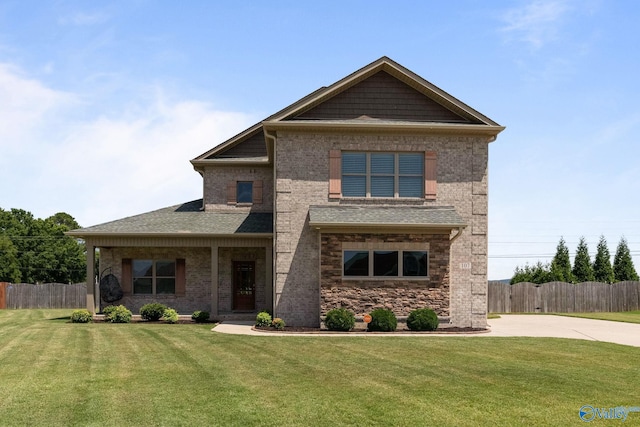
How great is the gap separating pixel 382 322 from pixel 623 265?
101 ft

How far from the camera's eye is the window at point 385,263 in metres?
21.2

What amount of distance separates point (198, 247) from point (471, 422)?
19264mm

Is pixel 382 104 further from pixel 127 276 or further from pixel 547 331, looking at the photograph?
pixel 127 276

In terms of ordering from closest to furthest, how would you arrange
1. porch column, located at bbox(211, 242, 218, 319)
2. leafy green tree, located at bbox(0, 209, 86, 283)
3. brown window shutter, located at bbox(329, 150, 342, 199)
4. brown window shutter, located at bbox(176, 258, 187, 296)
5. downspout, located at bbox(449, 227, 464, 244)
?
downspout, located at bbox(449, 227, 464, 244)
brown window shutter, located at bbox(329, 150, 342, 199)
porch column, located at bbox(211, 242, 218, 319)
brown window shutter, located at bbox(176, 258, 187, 296)
leafy green tree, located at bbox(0, 209, 86, 283)

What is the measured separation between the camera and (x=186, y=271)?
27.1m

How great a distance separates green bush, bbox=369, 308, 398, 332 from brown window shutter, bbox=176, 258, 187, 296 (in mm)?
10004

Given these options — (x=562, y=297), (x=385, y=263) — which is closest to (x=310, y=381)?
(x=385, y=263)

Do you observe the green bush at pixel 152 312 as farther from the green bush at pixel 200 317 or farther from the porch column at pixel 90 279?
the porch column at pixel 90 279

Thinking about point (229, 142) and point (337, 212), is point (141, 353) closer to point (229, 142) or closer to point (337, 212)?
point (337, 212)

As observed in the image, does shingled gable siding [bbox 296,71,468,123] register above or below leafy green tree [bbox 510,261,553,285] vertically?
above

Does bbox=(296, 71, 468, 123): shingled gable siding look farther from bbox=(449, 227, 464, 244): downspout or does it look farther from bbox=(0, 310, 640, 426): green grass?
bbox=(0, 310, 640, 426): green grass

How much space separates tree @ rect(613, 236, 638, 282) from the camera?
4366 cm

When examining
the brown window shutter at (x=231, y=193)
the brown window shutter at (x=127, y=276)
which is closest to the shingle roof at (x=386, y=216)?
the brown window shutter at (x=231, y=193)

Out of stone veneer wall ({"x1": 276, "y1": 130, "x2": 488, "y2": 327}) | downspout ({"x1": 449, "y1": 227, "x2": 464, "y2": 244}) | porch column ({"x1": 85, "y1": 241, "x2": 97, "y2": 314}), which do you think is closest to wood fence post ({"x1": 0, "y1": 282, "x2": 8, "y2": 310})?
porch column ({"x1": 85, "y1": 241, "x2": 97, "y2": 314})
